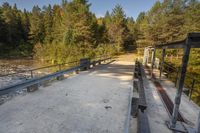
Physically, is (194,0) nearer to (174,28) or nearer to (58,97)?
(174,28)

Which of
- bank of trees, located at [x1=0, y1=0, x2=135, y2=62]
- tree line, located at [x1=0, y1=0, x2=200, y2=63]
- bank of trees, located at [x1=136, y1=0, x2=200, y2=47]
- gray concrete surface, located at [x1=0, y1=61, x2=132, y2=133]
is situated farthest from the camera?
bank of trees, located at [x1=0, y1=0, x2=135, y2=62]

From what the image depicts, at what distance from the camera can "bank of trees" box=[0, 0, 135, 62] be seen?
26.4 meters

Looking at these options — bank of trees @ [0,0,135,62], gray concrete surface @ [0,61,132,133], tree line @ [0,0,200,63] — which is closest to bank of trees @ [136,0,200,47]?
tree line @ [0,0,200,63]

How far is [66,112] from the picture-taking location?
3811 millimetres

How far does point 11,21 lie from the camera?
1510 inches

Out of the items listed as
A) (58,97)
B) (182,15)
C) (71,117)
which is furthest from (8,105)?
(182,15)

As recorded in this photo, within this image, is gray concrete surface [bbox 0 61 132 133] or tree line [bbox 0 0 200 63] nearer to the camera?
gray concrete surface [bbox 0 61 132 133]

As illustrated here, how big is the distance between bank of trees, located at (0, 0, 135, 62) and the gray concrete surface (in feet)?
56.1

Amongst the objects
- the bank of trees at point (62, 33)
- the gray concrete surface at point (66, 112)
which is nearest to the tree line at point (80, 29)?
the bank of trees at point (62, 33)

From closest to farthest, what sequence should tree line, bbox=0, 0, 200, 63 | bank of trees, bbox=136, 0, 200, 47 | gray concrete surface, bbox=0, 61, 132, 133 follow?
gray concrete surface, bbox=0, 61, 132, 133
bank of trees, bbox=136, 0, 200, 47
tree line, bbox=0, 0, 200, 63

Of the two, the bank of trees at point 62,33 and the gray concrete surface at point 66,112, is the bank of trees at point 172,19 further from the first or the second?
the gray concrete surface at point 66,112

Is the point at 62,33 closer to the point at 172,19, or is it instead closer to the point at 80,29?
the point at 80,29

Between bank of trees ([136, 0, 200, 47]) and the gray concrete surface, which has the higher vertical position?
bank of trees ([136, 0, 200, 47])

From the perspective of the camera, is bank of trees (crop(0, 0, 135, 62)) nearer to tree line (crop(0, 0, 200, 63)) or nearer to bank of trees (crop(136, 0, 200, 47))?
tree line (crop(0, 0, 200, 63))
